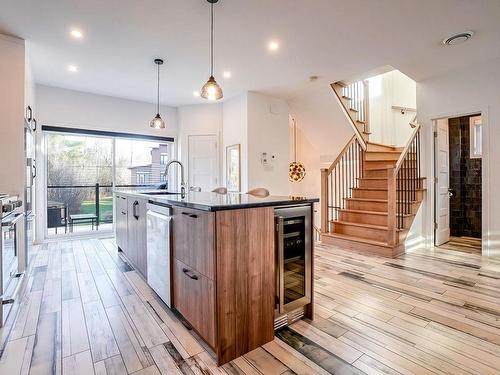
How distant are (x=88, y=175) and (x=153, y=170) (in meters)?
1.29

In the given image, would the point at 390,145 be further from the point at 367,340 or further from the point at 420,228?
the point at 367,340

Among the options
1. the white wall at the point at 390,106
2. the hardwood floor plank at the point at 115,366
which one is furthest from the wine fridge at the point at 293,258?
the white wall at the point at 390,106

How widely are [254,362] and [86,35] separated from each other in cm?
378

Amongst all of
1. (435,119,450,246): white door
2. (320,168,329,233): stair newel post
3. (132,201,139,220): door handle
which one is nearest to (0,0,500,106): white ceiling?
(435,119,450,246): white door

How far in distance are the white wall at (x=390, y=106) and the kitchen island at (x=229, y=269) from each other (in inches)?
195

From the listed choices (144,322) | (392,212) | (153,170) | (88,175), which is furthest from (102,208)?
(392,212)

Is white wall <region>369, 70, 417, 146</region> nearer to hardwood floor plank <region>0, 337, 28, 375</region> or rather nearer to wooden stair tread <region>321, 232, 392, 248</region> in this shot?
wooden stair tread <region>321, 232, 392, 248</region>

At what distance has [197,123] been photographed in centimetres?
602

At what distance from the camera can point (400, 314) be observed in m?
2.18

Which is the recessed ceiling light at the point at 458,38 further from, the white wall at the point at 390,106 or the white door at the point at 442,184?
the white wall at the point at 390,106

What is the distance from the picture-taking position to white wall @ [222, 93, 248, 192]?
5211mm

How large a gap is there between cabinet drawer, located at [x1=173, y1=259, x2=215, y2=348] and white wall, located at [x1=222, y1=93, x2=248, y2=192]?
3.30 metres

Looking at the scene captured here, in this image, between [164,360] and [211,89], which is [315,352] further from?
[211,89]

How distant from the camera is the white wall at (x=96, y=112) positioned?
4.84 m
